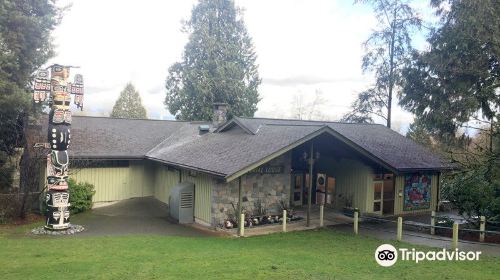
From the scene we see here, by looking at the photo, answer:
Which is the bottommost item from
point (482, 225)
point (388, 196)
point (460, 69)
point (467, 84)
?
point (482, 225)

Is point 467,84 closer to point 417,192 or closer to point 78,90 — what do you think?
point 417,192

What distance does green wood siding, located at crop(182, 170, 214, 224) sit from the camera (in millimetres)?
16781

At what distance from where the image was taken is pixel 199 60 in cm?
3922

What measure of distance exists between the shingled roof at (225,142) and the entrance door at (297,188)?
2.95 meters

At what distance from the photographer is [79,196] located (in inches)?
766

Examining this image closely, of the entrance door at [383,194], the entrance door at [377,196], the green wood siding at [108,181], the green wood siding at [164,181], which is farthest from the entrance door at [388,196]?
the green wood siding at [108,181]

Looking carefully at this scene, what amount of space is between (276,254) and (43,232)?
9.14 metres

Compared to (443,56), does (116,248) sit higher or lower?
lower

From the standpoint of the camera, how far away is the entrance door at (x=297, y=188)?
21.6 meters

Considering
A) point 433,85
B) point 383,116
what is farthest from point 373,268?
point 383,116

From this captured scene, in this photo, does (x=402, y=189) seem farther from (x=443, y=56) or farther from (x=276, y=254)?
(x=276, y=254)

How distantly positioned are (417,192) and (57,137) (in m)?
17.4

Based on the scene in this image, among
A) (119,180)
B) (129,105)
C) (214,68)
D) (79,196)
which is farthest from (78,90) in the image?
(129,105)

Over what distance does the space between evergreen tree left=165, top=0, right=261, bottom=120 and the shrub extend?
18.6 meters
